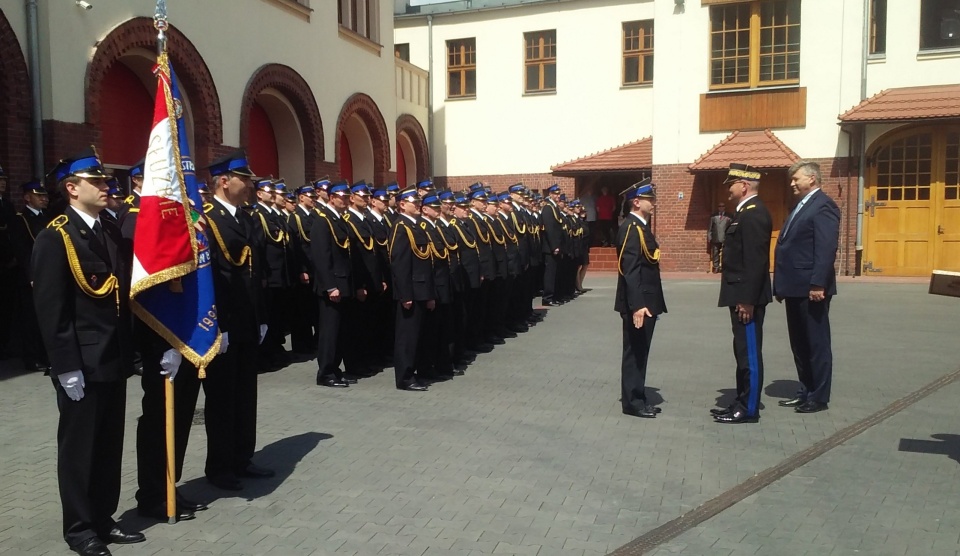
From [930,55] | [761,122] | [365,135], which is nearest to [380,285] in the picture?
[365,135]

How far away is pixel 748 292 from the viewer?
714 centimetres

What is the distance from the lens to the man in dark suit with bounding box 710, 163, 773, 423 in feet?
23.4

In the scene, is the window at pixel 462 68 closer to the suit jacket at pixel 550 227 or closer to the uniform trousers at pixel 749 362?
the suit jacket at pixel 550 227

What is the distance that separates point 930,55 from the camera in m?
19.8

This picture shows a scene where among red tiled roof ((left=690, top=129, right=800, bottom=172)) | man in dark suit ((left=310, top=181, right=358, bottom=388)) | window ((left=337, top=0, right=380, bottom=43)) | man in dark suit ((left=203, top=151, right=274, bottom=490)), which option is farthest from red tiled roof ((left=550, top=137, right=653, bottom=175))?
man in dark suit ((left=203, top=151, right=274, bottom=490))

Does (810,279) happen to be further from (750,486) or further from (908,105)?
(908,105)

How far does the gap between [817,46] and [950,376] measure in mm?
13714

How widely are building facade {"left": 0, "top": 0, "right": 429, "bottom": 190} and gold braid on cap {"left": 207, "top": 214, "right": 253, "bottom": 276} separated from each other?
6.75 metres

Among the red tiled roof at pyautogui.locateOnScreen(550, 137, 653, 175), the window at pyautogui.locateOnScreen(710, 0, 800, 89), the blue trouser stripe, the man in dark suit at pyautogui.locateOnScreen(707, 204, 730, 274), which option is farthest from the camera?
the red tiled roof at pyautogui.locateOnScreen(550, 137, 653, 175)

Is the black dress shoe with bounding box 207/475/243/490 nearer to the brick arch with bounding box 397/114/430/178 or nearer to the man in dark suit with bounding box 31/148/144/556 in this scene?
the man in dark suit with bounding box 31/148/144/556

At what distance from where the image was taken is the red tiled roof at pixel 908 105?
18.9 meters

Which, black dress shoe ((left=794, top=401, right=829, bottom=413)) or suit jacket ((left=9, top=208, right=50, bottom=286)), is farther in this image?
suit jacket ((left=9, top=208, right=50, bottom=286))

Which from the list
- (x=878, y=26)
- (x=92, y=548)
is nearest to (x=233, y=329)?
(x=92, y=548)

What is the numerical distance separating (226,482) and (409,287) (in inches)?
134
